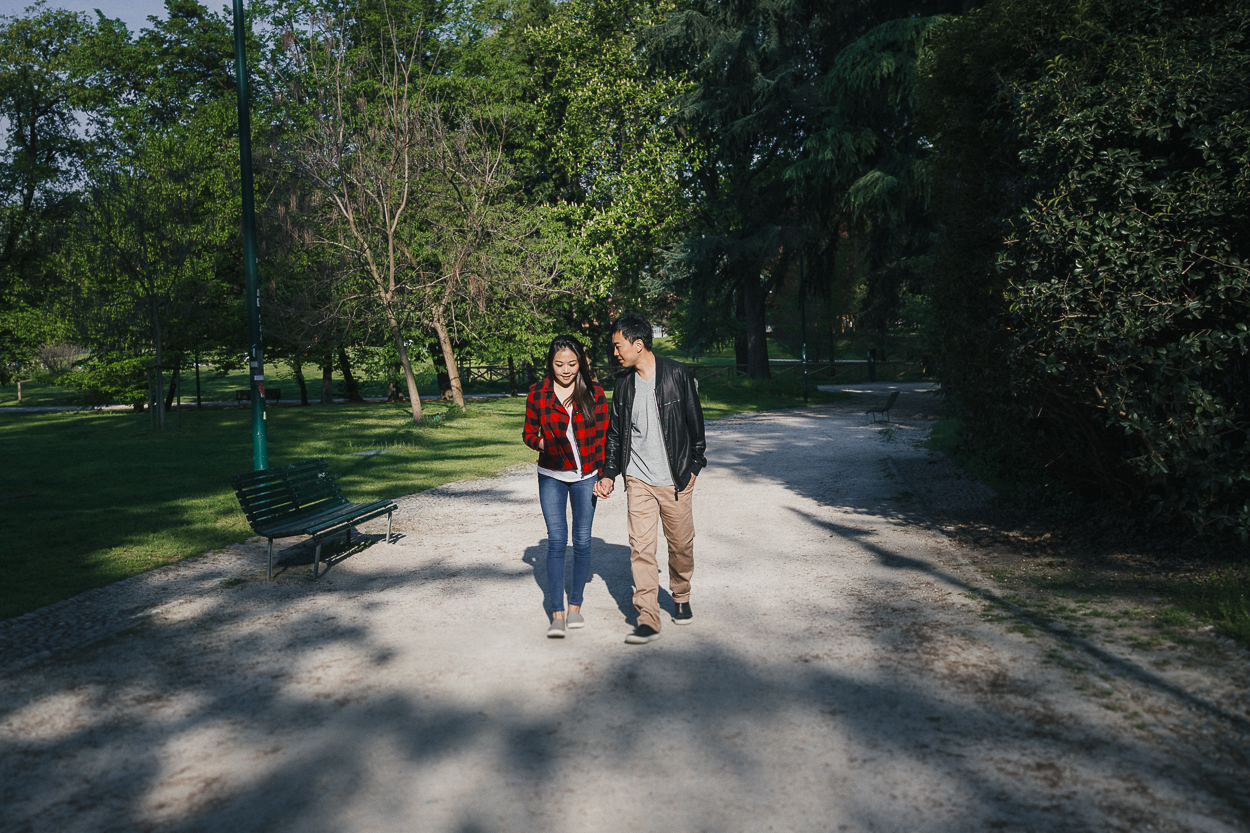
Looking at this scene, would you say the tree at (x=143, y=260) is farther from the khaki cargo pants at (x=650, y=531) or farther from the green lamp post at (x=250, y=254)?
the khaki cargo pants at (x=650, y=531)

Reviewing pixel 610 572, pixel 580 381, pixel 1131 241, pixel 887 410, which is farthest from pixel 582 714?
pixel 887 410

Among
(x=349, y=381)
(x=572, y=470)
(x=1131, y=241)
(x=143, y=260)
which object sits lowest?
(x=349, y=381)

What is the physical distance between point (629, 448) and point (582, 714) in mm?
1842

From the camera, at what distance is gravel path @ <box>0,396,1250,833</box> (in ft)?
10.9

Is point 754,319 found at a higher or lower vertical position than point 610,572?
higher

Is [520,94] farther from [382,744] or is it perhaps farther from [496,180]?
[382,744]

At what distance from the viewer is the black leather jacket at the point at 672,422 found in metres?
5.46

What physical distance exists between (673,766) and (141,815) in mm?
2103

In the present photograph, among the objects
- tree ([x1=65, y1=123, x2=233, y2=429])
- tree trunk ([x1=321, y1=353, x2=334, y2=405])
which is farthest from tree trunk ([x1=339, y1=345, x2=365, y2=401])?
tree ([x1=65, y1=123, x2=233, y2=429])

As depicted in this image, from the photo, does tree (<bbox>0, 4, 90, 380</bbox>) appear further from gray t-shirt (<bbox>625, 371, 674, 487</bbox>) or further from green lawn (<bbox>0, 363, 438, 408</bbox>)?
gray t-shirt (<bbox>625, 371, 674, 487</bbox>)

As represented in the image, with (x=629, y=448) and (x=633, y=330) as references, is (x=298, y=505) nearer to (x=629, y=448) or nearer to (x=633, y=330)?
(x=629, y=448)

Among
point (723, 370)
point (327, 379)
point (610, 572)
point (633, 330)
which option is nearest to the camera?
point (633, 330)

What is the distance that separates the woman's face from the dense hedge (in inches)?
128

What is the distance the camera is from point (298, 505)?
26.2 feet
